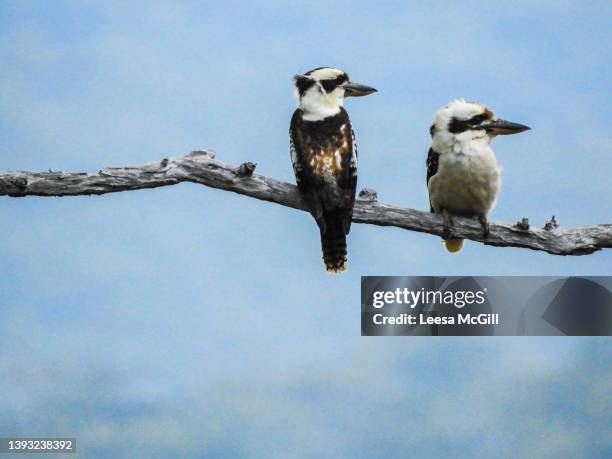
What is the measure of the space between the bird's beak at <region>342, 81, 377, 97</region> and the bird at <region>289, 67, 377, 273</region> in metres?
0.05

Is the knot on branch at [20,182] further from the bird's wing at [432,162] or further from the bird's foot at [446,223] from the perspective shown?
the bird's foot at [446,223]

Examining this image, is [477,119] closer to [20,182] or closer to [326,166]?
[326,166]

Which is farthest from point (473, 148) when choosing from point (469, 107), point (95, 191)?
point (95, 191)

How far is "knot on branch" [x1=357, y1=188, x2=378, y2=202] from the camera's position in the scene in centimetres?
865

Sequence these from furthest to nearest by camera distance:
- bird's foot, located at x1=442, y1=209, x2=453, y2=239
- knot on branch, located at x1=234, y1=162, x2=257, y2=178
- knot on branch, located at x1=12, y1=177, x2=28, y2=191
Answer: bird's foot, located at x1=442, y1=209, x2=453, y2=239
knot on branch, located at x1=234, y1=162, x2=257, y2=178
knot on branch, located at x1=12, y1=177, x2=28, y2=191

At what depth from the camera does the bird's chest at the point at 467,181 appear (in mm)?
8648

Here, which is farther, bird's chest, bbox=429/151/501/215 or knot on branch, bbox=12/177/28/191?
bird's chest, bbox=429/151/501/215

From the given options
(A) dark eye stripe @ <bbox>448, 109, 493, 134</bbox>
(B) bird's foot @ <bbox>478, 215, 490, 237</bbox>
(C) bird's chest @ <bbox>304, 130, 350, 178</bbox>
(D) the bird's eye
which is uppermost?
(D) the bird's eye

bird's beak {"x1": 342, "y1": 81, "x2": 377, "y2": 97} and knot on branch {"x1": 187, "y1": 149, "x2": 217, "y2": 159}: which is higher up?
bird's beak {"x1": 342, "y1": 81, "x2": 377, "y2": 97}

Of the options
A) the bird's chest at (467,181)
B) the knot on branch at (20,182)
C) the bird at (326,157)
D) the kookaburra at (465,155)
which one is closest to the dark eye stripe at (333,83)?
the bird at (326,157)

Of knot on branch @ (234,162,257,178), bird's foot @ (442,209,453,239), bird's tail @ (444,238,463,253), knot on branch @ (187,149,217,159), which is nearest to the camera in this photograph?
knot on branch @ (234,162,257,178)

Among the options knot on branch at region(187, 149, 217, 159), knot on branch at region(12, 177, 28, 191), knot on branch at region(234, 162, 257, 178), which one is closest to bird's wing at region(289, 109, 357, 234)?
knot on branch at region(234, 162, 257, 178)

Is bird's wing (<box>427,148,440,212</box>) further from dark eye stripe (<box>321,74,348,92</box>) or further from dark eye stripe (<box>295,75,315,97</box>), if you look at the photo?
dark eye stripe (<box>295,75,315,97</box>)

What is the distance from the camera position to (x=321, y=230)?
838cm
